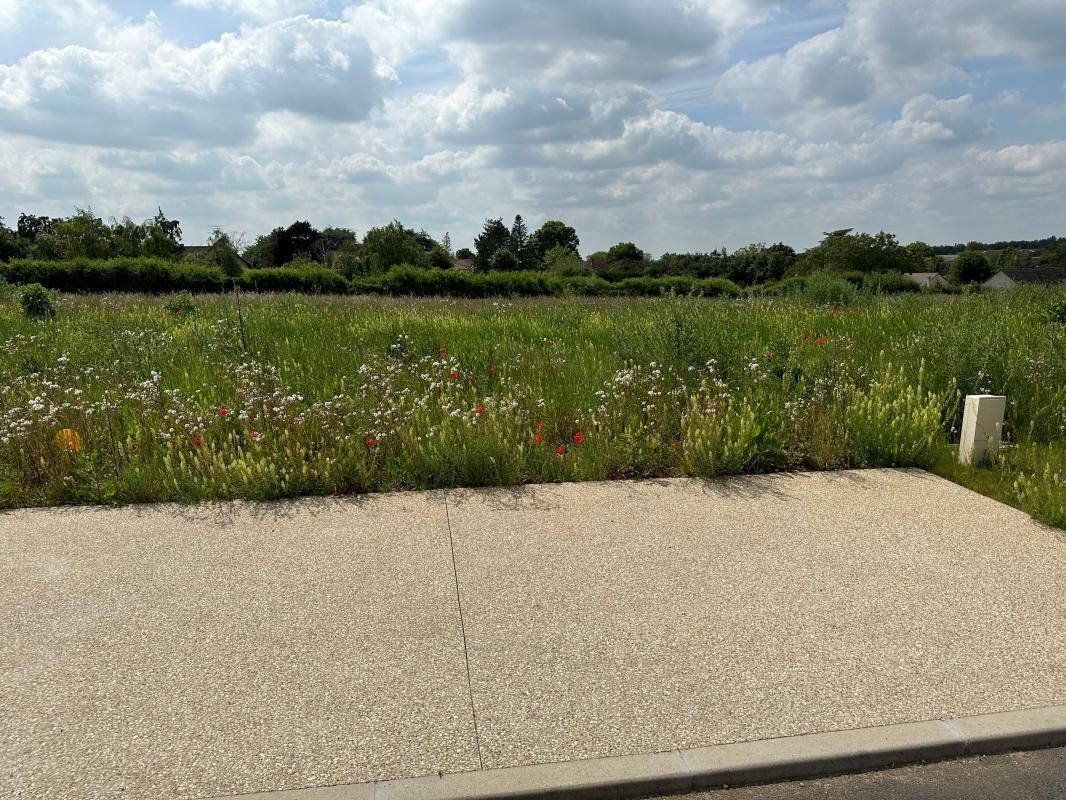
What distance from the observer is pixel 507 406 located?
19.8 feet

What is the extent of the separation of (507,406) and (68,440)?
3.46m

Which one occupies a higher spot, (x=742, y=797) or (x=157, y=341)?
(x=157, y=341)

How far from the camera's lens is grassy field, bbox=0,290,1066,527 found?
5.12m

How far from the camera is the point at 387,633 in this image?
3.13 metres

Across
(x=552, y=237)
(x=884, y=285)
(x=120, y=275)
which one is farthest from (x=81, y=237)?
(x=552, y=237)

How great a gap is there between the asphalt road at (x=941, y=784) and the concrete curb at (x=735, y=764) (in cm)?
3

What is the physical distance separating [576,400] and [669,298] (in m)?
3.17

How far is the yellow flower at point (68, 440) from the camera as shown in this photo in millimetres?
5230

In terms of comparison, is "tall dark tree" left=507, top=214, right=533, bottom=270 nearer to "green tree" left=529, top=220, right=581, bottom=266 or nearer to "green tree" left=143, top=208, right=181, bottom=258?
"green tree" left=529, top=220, right=581, bottom=266

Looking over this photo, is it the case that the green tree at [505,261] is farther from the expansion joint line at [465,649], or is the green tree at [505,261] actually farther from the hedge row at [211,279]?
the expansion joint line at [465,649]

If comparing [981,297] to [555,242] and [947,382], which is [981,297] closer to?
[947,382]

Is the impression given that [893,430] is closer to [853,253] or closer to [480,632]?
[480,632]

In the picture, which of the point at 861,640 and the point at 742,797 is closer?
the point at 742,797

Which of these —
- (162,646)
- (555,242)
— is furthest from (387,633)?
(555,242)
